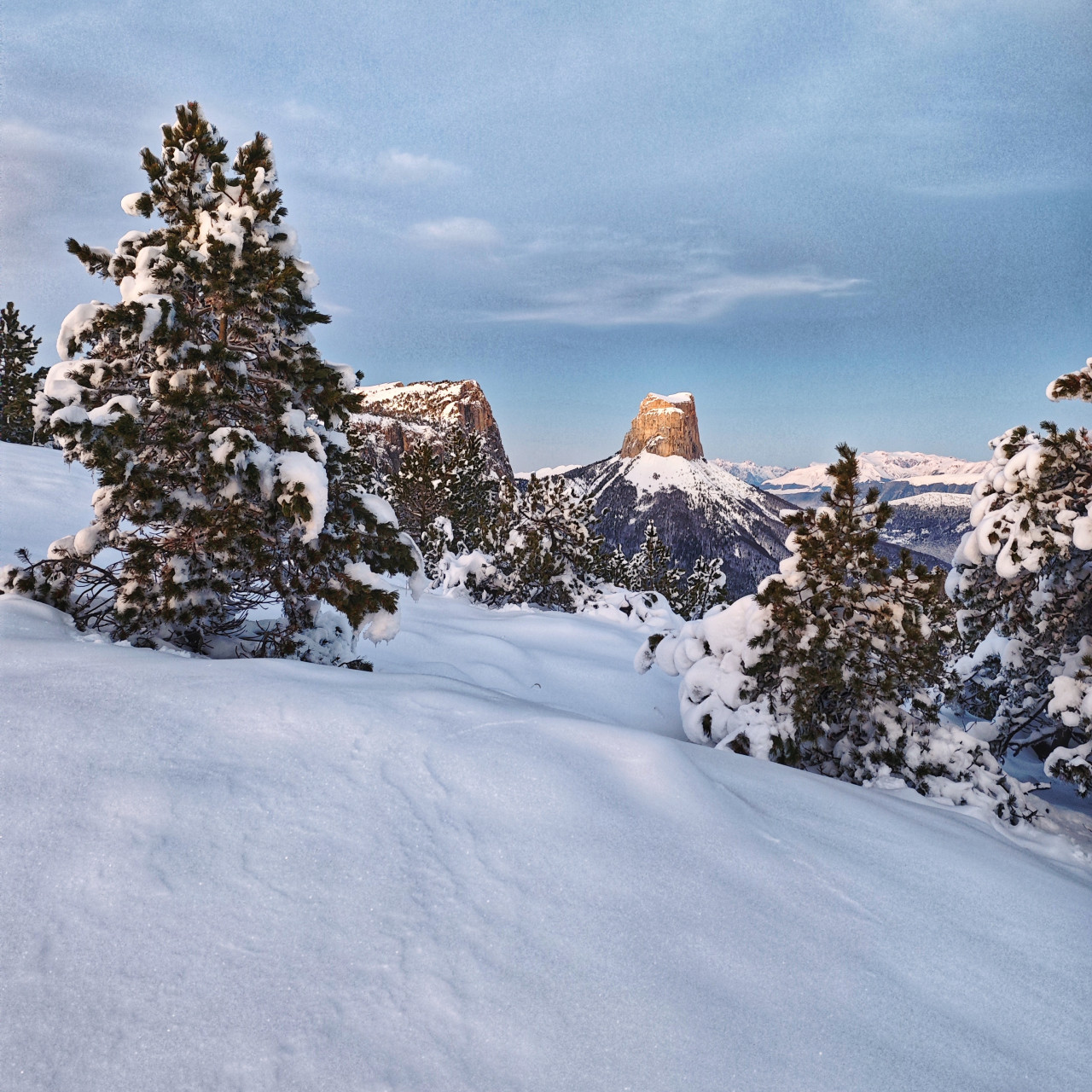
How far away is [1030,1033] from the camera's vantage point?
231 centimetres

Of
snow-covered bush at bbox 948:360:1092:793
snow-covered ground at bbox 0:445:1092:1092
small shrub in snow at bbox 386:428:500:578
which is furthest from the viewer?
small shrub in snow at bbox 386:428:500:578

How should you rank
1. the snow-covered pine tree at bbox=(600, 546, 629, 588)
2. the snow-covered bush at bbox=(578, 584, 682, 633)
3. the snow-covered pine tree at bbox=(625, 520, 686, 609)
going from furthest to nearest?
the snow-covered pine tree at bbox=(625, 520, 686, 609) → the snow-covered pine tree at bbox=(600, 546, 629, 588) → the snow-covered bush at bbox=(578, 584, 682, 633)

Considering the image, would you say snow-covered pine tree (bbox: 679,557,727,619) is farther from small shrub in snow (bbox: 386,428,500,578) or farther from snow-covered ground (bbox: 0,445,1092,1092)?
snow-covered ground (bbox: 0,445,1092,1092)

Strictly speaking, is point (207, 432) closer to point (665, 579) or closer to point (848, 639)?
point (848, 639)

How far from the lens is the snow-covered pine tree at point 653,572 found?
139 feet

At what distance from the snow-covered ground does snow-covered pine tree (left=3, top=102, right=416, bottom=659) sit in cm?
161

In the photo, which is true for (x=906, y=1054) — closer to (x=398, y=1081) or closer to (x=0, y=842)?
(x=398, y=1081)

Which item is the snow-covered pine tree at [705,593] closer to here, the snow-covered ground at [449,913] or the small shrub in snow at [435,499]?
the small shrub in snow at [435,499]

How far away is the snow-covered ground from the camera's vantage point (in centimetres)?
160

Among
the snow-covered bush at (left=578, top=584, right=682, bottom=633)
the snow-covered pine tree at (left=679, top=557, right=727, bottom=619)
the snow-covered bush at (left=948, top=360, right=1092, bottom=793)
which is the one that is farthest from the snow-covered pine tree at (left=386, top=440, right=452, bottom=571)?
the snow-covered bush at (left=948, top=360, right=1092, bottom=793)

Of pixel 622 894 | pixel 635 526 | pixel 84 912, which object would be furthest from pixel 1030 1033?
pixel 635 526

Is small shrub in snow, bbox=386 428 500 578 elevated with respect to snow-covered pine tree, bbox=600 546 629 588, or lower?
elevated

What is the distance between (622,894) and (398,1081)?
1.10 m

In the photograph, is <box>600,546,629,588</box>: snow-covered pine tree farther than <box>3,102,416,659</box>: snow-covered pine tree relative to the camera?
Yes
